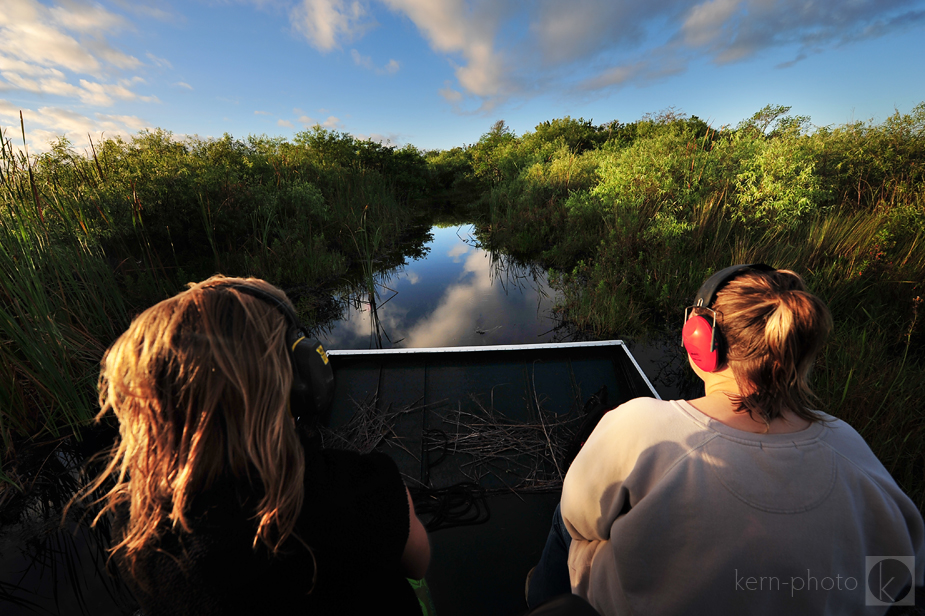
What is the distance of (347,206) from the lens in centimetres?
950

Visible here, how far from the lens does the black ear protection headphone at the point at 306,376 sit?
0.97 m

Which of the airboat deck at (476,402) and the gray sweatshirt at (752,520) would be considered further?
the airboat deck at (476,402)

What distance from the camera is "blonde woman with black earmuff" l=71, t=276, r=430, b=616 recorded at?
720mm

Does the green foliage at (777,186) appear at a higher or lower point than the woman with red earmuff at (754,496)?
higher

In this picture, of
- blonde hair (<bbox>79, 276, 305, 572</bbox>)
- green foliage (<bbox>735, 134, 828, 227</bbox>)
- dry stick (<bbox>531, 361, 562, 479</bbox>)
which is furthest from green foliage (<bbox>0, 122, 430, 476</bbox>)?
green foliage (<bbox>735, 134, 828, 227</bbox>)

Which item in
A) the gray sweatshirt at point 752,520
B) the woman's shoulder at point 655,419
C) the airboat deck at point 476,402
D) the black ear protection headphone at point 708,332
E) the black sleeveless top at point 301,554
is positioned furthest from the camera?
the airboat deck at point 476,402

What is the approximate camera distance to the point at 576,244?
7.33 metres

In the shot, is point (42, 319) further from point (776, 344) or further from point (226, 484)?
point (776, 344)

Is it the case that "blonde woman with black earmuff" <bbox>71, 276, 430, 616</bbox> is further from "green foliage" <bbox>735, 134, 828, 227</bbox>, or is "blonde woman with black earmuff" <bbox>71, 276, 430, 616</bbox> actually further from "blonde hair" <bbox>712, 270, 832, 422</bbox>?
"green foliage" <bbox>735, 134, 828, 227</bbox>

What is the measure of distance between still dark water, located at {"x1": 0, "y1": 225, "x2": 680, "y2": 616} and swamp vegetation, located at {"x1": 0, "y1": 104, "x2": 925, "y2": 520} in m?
0.41

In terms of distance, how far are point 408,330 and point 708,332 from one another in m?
4.45

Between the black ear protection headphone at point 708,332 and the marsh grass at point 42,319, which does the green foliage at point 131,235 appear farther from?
the black ear protection headphone at point 708,332

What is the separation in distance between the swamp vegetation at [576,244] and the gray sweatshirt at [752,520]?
87 centimetres

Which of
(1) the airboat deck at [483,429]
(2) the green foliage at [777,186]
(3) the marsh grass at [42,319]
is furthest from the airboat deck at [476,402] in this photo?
(2) the green foliage at [777,186]
